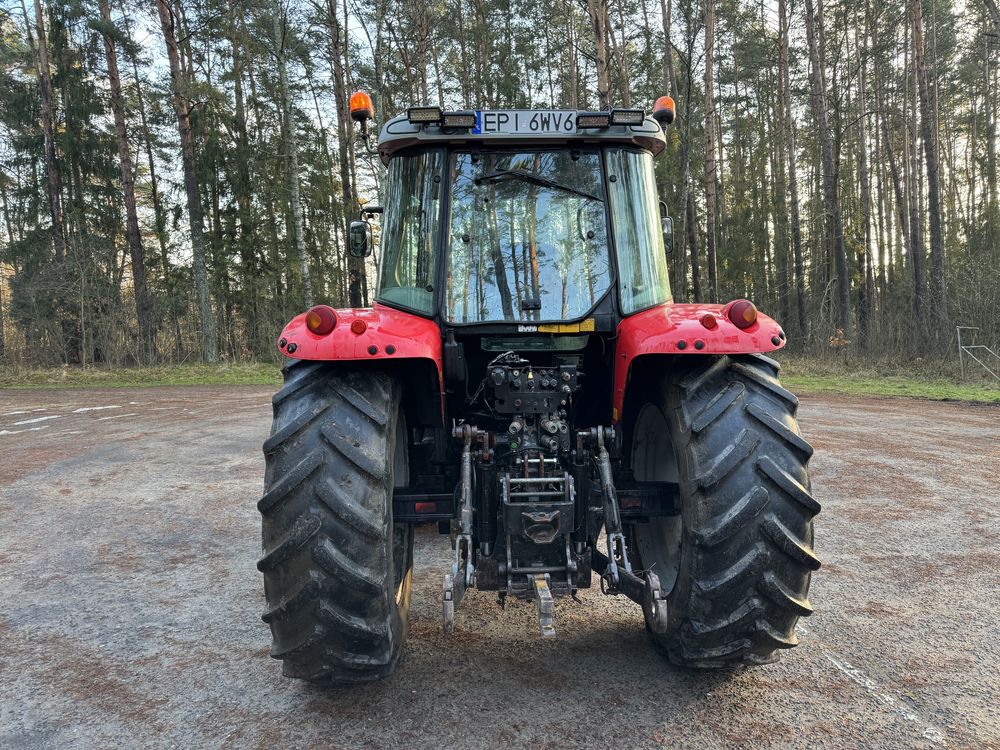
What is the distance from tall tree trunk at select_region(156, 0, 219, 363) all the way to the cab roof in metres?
18.0

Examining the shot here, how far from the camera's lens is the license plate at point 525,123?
286 cm

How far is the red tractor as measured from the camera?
7.38 feet

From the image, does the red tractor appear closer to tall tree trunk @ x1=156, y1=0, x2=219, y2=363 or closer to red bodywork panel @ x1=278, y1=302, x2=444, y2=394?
red bodywork panel @ x1=278, y1=302, x2=444, y2=394

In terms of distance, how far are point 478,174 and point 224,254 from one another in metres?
21.8

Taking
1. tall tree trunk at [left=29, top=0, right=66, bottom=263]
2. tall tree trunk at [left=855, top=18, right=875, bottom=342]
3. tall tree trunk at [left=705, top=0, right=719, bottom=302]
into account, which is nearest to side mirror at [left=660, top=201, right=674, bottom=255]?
tall tree trunk at [left=705, top=0, right=719, bottom=302]

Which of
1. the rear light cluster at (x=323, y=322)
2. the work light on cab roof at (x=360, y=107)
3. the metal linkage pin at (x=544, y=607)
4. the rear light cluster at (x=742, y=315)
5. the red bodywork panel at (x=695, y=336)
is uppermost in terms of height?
the work light on cab roof at (x=360, y=107)

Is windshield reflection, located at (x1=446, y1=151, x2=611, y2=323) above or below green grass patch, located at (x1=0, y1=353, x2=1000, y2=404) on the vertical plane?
above

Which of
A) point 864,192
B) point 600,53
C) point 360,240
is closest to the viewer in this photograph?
point 360,240

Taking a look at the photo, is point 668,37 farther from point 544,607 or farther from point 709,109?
point 544,607

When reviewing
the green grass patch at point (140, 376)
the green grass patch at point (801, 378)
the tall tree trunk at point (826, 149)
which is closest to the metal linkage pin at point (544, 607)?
the green grass patch at point (801, 378)

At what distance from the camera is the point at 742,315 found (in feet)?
7.93

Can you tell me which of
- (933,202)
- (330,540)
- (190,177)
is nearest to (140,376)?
(190,177)

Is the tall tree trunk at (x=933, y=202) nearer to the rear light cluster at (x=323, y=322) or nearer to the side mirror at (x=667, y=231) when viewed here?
the side mirror at (x=667, y=231)

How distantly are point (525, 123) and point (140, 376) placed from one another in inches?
699
